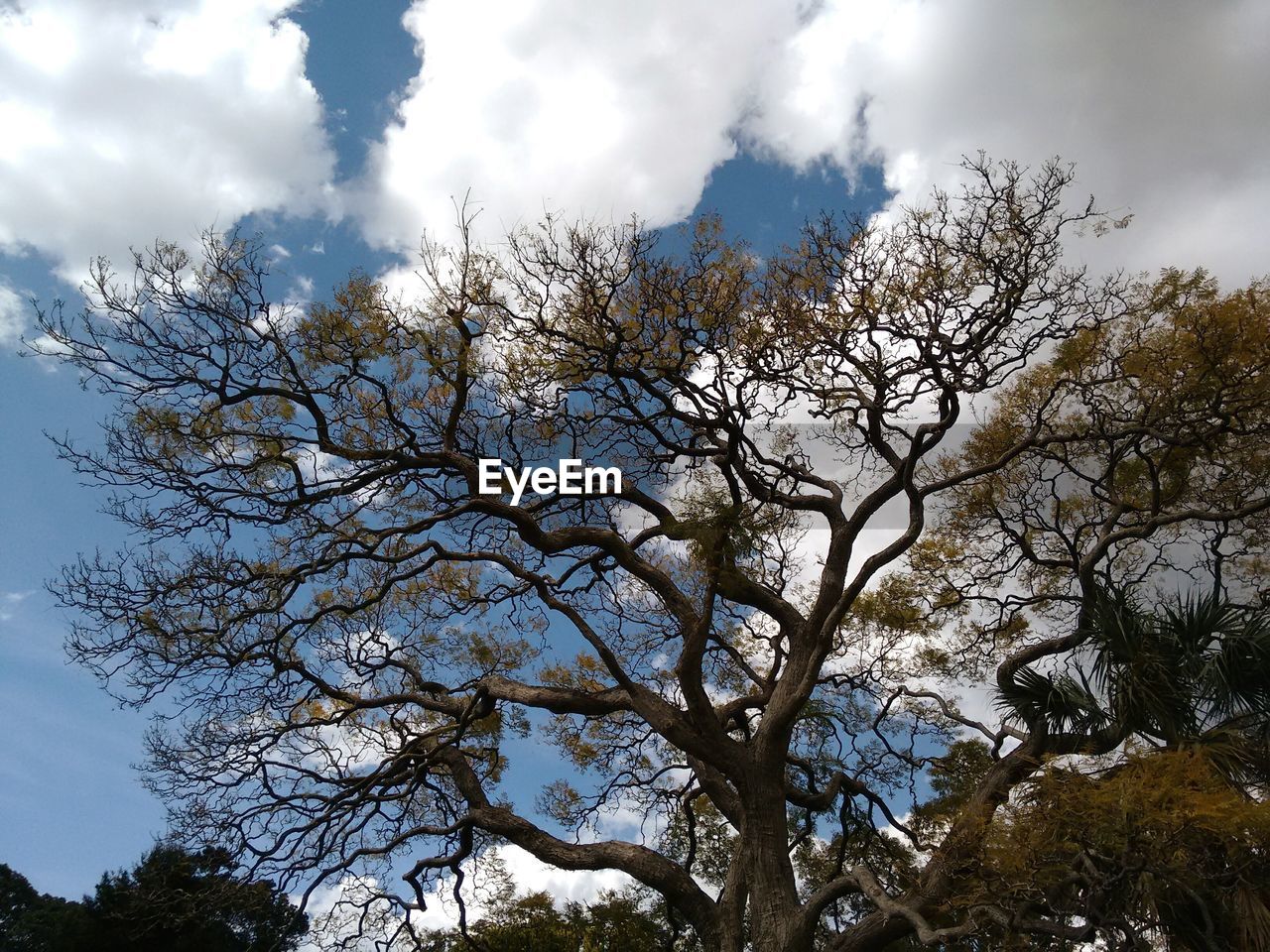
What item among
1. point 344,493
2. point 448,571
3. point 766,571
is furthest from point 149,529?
point 766,571

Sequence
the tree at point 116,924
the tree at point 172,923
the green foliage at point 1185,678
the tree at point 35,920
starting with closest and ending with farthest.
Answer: the green foliage at point 1185,678, the tree at point 172,923, the tree at point 116,924, the tree at point 35,920

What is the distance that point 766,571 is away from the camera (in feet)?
39.7

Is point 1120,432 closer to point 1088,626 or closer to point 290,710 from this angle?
point 1088,626

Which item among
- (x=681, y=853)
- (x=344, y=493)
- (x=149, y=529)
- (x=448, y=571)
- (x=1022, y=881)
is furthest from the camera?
(x=681, y=853)

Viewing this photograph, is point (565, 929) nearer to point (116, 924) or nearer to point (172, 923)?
point (172, 923)

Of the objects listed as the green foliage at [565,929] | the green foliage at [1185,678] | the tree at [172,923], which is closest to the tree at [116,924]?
the tree at [172,923]

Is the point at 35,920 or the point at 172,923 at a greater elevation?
the point at 35,920

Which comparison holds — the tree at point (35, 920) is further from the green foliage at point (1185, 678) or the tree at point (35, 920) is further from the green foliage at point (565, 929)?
the green foliage at point (1185, 678)

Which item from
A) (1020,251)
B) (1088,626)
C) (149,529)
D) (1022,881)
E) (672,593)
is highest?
(1020,251)

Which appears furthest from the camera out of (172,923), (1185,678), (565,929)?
(565,929)

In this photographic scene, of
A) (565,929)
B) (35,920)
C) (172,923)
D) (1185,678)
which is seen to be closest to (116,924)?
(35,920)

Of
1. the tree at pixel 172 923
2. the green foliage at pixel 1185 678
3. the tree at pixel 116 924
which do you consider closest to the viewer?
the green foliage at pixel 1185 678

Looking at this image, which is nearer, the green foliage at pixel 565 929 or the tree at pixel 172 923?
the tree at pixel 172 923

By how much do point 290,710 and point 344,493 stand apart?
2577mm
